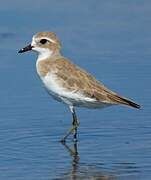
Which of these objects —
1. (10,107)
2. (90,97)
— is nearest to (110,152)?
(90,97)

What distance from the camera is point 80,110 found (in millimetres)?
14203

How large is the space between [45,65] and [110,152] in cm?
178

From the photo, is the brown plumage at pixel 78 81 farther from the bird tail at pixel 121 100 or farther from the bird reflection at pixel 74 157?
the bird reflection at pixel 74 157

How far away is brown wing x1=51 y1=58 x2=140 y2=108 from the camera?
1270 cm

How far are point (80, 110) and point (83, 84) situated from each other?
4.49ft

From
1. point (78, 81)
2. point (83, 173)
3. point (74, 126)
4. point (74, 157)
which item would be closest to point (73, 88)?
point (78, 81)

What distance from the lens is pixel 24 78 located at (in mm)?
14852

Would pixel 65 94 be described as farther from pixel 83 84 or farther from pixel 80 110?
pixel 80 110

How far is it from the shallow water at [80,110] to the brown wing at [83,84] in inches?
21.0

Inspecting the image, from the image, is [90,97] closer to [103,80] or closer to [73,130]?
[73,130]

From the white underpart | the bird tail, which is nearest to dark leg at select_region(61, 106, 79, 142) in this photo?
the white underpart

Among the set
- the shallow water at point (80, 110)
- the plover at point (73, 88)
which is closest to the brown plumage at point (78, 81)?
the plover at point (73, 88)

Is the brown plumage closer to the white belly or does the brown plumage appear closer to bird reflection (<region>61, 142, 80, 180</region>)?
the white belly

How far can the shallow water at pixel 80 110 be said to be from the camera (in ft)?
37.9
